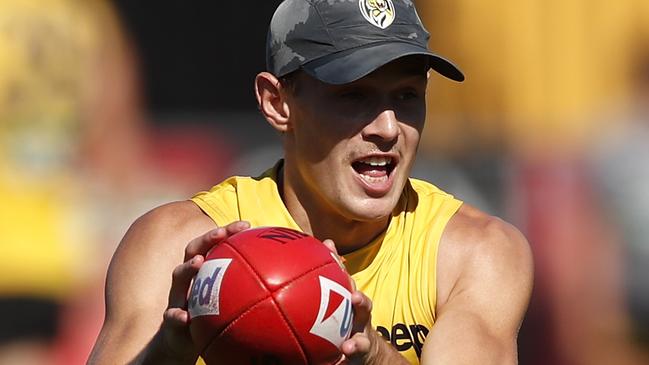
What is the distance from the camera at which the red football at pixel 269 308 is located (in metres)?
4.07

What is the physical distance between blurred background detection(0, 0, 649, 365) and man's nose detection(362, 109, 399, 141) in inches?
185

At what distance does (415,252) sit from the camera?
194 inches

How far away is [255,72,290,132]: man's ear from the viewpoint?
5.00 metres

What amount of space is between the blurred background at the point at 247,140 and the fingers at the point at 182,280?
4915mm

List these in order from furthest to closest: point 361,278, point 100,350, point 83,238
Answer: point 83,238 → point 361,278 → point 100,350

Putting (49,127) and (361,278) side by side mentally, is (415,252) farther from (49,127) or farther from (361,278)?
(49,127)

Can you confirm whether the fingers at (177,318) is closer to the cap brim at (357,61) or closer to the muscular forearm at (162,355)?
the muscular forearm at (162,355)

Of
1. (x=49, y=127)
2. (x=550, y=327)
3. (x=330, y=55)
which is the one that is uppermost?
(x=330, y=55)

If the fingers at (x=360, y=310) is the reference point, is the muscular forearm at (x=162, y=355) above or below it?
below

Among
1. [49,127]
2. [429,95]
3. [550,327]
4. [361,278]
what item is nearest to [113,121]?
[49,127]

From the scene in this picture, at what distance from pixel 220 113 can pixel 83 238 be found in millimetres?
1303

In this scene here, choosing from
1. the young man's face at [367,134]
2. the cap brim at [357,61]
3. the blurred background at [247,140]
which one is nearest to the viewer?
the cap brim at [357,61]

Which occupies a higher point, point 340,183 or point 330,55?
point 330,55

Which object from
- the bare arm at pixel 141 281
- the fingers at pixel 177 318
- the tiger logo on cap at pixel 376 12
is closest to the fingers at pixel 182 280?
the fingers at pixel 177 318
